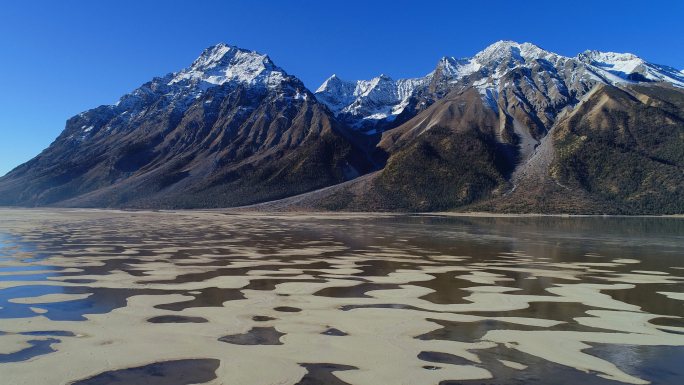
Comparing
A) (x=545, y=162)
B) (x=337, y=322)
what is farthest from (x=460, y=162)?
(x=337, y=322)

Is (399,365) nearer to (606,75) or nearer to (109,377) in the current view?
(109,377)

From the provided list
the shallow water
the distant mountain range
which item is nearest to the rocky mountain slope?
the distant mountain range

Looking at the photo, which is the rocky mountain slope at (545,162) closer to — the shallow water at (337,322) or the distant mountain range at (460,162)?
the distant mountain range at (460,162)

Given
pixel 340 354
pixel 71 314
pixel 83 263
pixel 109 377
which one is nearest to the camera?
pixel 109 377

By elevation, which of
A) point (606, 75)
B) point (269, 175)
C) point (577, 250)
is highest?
point (606, 75)

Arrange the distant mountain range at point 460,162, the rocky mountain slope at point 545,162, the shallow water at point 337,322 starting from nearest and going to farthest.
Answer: the shallow water at point 337,322 < the rocky mountain slope at point 545,162 < the distant mountain range at point 460,162

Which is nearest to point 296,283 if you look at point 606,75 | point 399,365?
point 399,365

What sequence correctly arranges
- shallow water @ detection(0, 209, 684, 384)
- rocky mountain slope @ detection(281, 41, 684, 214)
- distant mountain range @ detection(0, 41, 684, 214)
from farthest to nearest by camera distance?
1. distant mountain range @ detection(0, 41, 684, 214)
2. rocky mountain slope @ detection(281, 41, 684, 214)
3. shallow water @ detection(0, 209, 684, 384)

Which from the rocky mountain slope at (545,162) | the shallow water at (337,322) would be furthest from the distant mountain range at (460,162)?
the shallow water at (337,322)

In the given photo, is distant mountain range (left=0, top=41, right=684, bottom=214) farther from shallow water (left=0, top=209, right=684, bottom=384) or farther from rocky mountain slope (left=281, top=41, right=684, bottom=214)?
shallow water (left=0, top=209, right=684, bottom=384)
